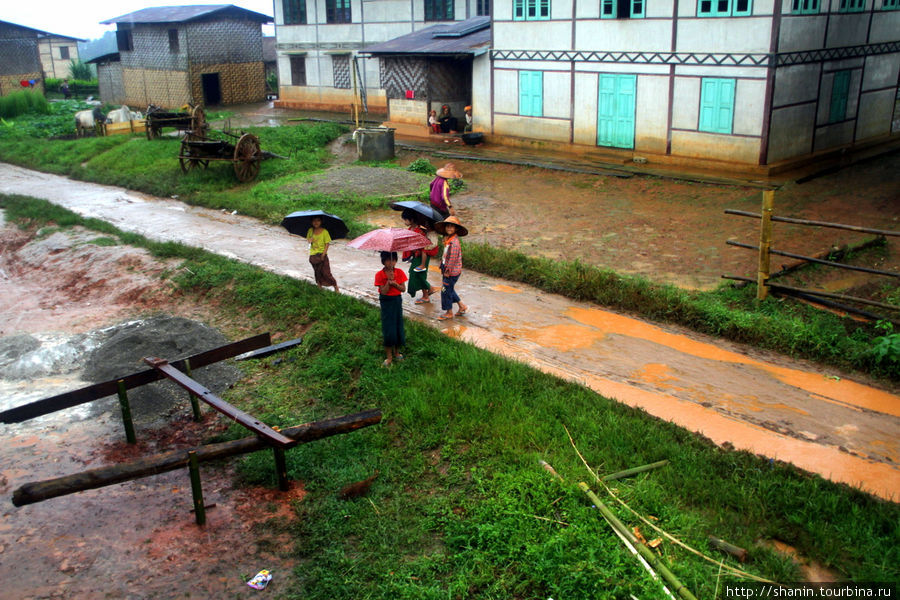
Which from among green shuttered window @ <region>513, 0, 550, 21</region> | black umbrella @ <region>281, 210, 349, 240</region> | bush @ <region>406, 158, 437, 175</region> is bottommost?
bush @ <region>406, 158, 437, 175</region>

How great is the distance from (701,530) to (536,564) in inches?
50.8

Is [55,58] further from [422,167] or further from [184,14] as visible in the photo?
[422,167]

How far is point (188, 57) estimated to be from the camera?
33969 mm

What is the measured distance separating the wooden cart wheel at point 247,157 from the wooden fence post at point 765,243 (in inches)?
522

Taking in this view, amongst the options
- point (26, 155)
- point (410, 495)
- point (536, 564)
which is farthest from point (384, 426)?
point (26, 155)

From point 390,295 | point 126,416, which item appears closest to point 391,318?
point 390,295

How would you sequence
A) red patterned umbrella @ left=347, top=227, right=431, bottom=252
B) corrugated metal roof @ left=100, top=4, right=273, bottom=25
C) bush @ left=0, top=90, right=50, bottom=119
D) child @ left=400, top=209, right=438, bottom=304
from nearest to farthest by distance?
1. red patterned umbrella @ left=347, top=227, right=431, bottom=252
2. child @ left=400, top=209, right=438, bottom=304
3. bush @ left=0, top=90, right=50, bottom=119
4. corrugated metal roof @ left=100, top=4, right=273, bottom=25

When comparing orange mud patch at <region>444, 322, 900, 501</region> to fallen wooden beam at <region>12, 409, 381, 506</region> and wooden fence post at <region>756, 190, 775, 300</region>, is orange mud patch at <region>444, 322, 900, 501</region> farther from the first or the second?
fallen wooden beam at <region>12, 409, 381, 506</region>

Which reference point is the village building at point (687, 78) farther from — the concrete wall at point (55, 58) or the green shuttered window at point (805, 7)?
the concrete wall at point (55, 58)

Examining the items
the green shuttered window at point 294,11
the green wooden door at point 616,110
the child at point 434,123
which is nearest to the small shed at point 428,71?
the child at point 434,123

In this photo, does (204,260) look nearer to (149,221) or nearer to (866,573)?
(149,221)

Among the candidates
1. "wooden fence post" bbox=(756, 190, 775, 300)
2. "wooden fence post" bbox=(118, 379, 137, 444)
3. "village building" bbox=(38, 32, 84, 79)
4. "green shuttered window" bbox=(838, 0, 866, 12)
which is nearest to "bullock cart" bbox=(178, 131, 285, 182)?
"wooden fence post" bbox=(118, 379, 137, 444)

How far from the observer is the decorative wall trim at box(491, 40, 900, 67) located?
17.5 meters

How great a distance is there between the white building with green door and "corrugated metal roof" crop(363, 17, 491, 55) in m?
1.25
